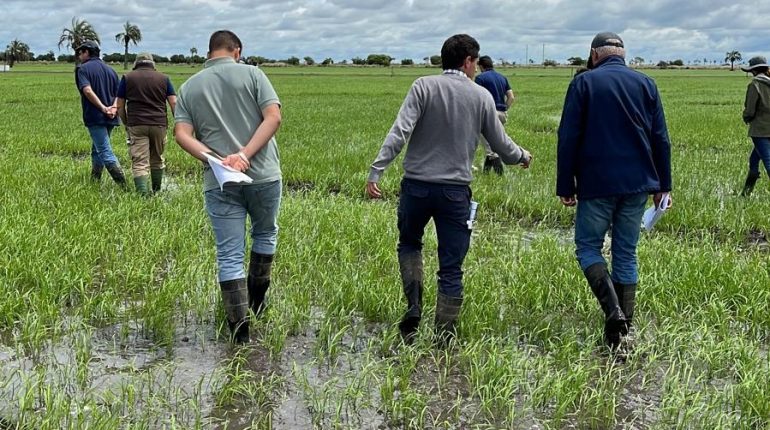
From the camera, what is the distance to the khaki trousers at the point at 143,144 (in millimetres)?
8234

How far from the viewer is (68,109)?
2334 cm

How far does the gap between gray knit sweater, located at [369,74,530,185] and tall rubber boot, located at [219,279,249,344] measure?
1.16 metres

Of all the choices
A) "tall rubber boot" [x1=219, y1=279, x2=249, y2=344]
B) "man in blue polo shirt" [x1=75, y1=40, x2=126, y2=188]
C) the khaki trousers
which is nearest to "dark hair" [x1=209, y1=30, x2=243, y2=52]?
"tall rubber boot" [x1=219, y1=279, x2=249, y2=344]

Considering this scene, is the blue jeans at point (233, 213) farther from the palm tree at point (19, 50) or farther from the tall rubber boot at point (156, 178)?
the palm tree at point (19, 50)

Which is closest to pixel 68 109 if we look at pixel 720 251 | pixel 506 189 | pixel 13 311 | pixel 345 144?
pixel 345 144

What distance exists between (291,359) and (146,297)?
132 centimetres

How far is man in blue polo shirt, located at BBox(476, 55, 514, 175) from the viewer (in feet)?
33.7

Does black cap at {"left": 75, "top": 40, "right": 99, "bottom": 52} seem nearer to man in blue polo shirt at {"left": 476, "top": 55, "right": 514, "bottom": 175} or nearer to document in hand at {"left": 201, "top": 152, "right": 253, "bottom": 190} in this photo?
man in blue polo shirt at {"left": 476, "top": 55, "right": 514, "bottom": 175}

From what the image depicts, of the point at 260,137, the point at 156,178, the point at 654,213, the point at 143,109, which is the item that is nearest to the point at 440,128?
the point at 260,137

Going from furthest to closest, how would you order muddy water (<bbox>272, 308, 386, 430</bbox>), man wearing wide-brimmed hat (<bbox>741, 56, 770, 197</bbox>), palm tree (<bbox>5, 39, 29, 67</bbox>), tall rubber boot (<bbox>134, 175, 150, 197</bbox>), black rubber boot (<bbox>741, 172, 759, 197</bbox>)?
palm tree (<bbox>5, 39, 29, 67</bbox>)
black rubber boot (<bbox>741, 172, 759, 197</bbox>)
man wearing wide-brimmed hat (<bbox>741, 56, 770, 197</bbox>)
tall rubber boot (<bbox>134, 175, 150, 197</bbox>)
muddy water (<bbox>272, 308, 386, 430</bbox>)

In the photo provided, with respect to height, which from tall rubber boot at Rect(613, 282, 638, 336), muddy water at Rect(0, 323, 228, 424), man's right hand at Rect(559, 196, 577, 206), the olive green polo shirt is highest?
the olive green polo shirt

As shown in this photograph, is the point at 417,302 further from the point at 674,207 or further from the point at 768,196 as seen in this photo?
the point at 768,196

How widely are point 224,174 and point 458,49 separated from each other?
163 cm

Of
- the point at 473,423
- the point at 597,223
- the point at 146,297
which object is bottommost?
the point at 473,423
